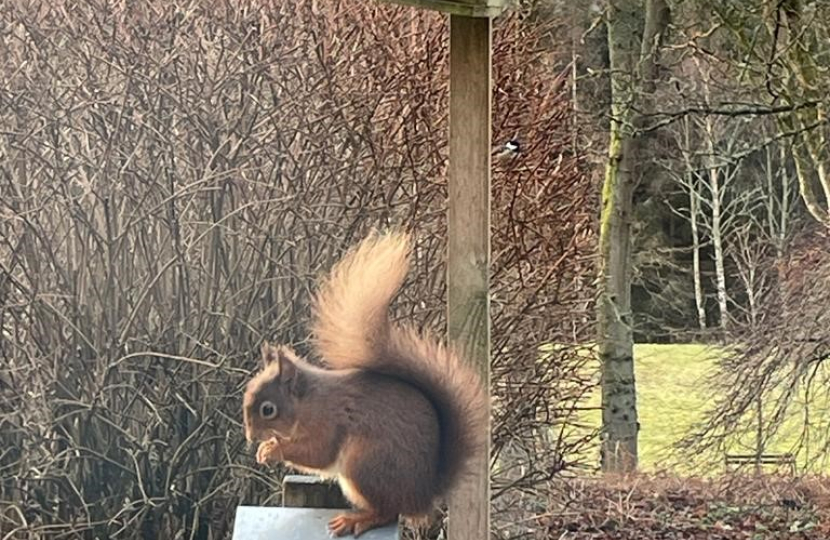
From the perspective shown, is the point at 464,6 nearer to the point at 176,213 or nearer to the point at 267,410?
the point at 267,410

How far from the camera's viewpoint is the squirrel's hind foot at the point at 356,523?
1526 millimetres

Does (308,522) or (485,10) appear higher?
(485,10)

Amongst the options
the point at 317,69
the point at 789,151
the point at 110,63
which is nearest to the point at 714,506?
the point at 789,151

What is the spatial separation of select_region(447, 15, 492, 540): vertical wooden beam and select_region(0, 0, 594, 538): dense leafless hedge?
52.7 inches

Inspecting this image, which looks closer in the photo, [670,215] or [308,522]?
[308,522]

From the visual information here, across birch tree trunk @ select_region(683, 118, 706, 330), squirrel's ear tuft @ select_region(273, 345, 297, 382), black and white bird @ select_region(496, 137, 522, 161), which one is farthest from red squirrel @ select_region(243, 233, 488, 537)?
birch tree trunk @ select_region(683, 118, 706, 330)

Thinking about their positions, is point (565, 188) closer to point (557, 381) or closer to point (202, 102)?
point (557, 381)

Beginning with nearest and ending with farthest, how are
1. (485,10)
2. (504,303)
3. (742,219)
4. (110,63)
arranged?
(485,10) → (110,63) → (504,303) → (742,219)

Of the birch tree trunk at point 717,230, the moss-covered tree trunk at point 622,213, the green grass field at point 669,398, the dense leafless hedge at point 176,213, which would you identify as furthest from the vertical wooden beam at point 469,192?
the birch tree trunk at point 717,230

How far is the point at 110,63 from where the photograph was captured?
3346mm

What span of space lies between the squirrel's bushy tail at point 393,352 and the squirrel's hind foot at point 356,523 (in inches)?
4.2

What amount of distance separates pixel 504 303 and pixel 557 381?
1.13 ft

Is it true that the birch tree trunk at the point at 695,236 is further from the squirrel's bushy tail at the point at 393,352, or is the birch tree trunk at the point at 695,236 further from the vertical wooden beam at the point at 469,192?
the squirrel's bushy tail at the point at 393,352

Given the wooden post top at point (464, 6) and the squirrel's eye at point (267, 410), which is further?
the wooden post top at point (464, 6)
